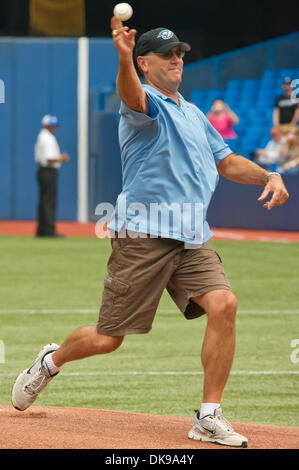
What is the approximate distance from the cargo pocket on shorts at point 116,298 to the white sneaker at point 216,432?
2.22 ft

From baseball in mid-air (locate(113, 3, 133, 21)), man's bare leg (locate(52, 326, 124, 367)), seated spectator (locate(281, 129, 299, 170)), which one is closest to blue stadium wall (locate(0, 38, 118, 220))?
seated spectator (locate(281, 129, 299, 170))

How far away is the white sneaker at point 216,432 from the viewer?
5082 mm

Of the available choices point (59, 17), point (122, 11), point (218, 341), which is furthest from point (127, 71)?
point (59, 17)

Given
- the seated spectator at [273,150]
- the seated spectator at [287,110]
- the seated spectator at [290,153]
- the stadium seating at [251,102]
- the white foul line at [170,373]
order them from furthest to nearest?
the stadium seating at [251,102], the seated spectator at [273,150], the seated spectator at [290,153], the seated spectator at [287,110], the white foul line at [170,373]

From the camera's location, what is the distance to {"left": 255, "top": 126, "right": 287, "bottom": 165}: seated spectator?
20812 mm

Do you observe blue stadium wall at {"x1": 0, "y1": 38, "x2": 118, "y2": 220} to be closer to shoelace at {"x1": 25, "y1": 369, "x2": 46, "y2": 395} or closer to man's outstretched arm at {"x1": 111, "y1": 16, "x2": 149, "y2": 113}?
shoelace at {"x1": 25, "y1": 369, "x2": 46, "y2": 395}

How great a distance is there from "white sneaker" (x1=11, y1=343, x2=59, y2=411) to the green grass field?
899 millimetres

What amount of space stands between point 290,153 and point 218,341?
624 inches

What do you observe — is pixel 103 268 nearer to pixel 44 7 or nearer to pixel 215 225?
pixel 215 225

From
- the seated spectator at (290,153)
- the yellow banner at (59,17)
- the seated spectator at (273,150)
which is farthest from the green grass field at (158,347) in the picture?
the yellow banner at (59,17)

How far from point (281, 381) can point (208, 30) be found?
25824mm

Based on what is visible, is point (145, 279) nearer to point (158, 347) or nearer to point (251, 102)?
point (158, 347)

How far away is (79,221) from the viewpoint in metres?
28.8

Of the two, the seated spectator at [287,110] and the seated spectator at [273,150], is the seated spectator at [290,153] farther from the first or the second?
the seated spectator at [287,110]
